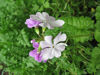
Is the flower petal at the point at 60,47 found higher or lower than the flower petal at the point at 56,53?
higher

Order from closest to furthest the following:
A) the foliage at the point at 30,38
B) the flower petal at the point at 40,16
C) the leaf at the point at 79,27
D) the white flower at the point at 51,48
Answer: the flower petal at the point at 40,16
the white flower at the point at 51,48
the leaf at the point at 79,27
the foliage at the point at 30,38

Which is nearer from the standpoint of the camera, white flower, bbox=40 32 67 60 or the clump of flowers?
the clump of flowers

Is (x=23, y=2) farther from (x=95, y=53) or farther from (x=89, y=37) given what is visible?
(x=95, y=53)

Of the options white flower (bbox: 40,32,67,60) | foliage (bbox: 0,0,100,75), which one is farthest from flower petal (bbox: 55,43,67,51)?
foliage (bbox: 0,0,100,75)

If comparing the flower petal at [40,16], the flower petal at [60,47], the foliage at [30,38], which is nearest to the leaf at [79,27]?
the foliage at [30,38]

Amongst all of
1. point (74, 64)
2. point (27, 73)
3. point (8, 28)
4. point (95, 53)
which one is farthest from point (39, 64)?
point (95, 53)

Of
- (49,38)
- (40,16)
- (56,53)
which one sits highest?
(40,16)

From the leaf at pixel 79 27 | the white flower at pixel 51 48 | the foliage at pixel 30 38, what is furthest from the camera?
the foliage at pixel 30 38

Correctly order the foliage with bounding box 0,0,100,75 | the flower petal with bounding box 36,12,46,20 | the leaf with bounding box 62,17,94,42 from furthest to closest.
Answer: the foliage with bounding box 0,0,100,75
the leaf with bounding box 62,17,94,42
the flower petal with bounding box 36,12,46,20

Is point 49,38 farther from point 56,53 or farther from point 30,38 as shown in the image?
point 30,38

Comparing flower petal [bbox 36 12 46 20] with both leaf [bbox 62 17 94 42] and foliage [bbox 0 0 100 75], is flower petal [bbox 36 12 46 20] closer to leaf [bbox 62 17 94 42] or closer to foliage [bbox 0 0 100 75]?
leaf [bbox 62 17 94 42]

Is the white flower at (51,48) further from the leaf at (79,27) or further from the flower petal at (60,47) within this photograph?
the leaf at (79,27)

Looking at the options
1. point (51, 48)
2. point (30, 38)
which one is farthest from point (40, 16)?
point (30, 38)
